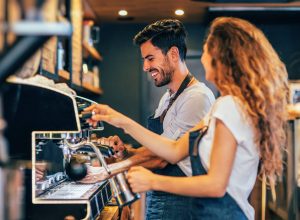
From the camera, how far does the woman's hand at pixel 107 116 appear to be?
176 cm

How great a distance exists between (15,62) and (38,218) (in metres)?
1.15

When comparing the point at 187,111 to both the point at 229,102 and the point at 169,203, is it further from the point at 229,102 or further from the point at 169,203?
the point at 229,102

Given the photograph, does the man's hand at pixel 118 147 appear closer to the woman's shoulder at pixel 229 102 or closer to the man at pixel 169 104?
the man at pixel 169 104

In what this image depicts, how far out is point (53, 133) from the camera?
6.39ft

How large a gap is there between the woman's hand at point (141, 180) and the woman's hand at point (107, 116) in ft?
0.70

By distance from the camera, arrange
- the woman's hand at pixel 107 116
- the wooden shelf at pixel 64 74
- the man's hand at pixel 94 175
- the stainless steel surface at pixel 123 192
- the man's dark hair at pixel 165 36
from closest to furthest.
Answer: the stainless steel surface at pixel 123 192 → the woman's hand at pixel 107 116 → the man's hand at pixel 94 175 → the man's dark hair at pixel 165 36 → the wooden shelf at pixel 64 74

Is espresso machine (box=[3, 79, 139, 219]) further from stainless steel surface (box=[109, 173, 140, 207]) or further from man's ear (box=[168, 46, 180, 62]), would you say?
man's ear (box=[168, 46, 180, 62])

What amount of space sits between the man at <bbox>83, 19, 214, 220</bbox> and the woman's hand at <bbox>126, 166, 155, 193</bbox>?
0.53 m

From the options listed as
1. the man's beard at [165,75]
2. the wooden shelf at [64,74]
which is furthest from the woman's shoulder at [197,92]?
the wooden shelf at [64,74]

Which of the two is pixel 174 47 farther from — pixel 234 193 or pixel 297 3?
pixel 297 3

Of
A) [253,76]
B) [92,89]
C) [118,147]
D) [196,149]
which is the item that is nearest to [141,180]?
[196,149]

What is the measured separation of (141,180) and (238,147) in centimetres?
31

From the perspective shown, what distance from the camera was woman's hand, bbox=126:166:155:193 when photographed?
159cm

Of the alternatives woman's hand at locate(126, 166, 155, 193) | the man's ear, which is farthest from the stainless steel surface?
the man's ear
